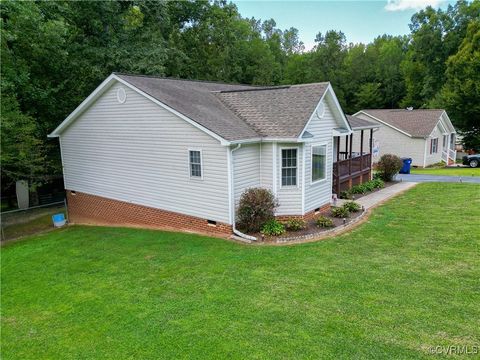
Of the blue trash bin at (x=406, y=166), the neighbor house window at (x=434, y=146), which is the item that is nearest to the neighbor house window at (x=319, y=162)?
the blue trash bin at (x=406, y=166)

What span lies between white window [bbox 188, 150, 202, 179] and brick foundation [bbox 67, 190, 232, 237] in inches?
60.7

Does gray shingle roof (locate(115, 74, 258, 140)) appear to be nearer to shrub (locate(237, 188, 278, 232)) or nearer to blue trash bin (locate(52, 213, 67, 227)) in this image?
shrub (locate(237, 188, 278, 232))

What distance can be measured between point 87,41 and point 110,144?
32.9 feet

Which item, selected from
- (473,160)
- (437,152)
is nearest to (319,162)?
(473,160)

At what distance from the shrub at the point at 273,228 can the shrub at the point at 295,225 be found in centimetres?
23

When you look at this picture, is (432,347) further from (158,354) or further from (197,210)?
(197,210)

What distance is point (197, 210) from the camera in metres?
12.1

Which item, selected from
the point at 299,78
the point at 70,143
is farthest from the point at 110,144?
the point at 299,78

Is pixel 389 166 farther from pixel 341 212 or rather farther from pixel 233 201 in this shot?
pixel 233 201

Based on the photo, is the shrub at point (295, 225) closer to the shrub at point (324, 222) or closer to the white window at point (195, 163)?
the shrub at point (324, 222)

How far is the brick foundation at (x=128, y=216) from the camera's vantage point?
12.1 metres

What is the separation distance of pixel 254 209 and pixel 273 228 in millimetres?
870

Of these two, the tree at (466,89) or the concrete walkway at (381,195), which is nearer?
the concrete walkway at (381,195)

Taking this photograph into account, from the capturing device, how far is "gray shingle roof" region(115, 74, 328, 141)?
11590 mm
